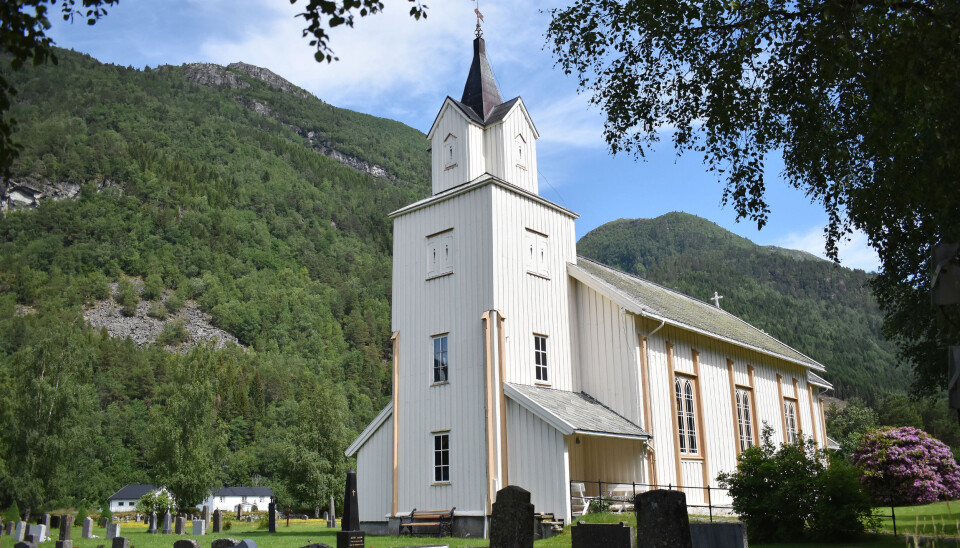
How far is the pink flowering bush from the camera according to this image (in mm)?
25328

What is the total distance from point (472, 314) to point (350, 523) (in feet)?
22.8

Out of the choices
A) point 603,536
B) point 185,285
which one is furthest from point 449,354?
point 185,285

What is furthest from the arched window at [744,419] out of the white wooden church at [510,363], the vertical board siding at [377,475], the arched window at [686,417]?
the vertical board siding at [377,475]

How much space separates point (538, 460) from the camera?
67.2 ft

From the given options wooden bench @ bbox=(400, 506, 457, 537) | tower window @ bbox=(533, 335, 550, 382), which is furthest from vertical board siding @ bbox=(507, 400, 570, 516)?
wooden bench @ bbox=(400, 506, 457, 537)

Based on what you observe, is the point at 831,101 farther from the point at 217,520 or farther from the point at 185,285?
the point at 185,285

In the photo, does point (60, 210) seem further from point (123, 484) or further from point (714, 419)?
point (714, 419)

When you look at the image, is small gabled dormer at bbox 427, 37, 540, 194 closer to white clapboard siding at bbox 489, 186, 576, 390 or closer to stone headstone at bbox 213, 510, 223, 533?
white clapboard siding at bbox 489, 186, 576, 390

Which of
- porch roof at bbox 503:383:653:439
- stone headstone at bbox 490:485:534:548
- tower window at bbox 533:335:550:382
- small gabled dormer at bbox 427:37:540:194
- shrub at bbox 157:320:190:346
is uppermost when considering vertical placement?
shrub at bbox 157:320:190:346

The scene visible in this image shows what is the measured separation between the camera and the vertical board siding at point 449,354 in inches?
848

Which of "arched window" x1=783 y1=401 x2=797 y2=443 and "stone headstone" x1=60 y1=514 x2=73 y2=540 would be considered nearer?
"stone headstone" x1=60 y1=514 x2=73 y2=540

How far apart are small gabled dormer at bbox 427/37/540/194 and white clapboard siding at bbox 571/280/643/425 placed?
4342mm

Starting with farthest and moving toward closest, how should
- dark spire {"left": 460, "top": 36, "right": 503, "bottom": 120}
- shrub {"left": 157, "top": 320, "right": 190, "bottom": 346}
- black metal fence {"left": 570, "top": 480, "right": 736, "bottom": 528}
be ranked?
shrub {"left": 157, "top": 320, "right": 190, "bottom": 346} < dark spire {"left": 460, "top": 36, "right": 503, "bottom": 120} < black metal fence {"left": 570, "top": 480, "right": 736, "bottom": 528}

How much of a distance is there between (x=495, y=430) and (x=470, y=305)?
3.81 meters
